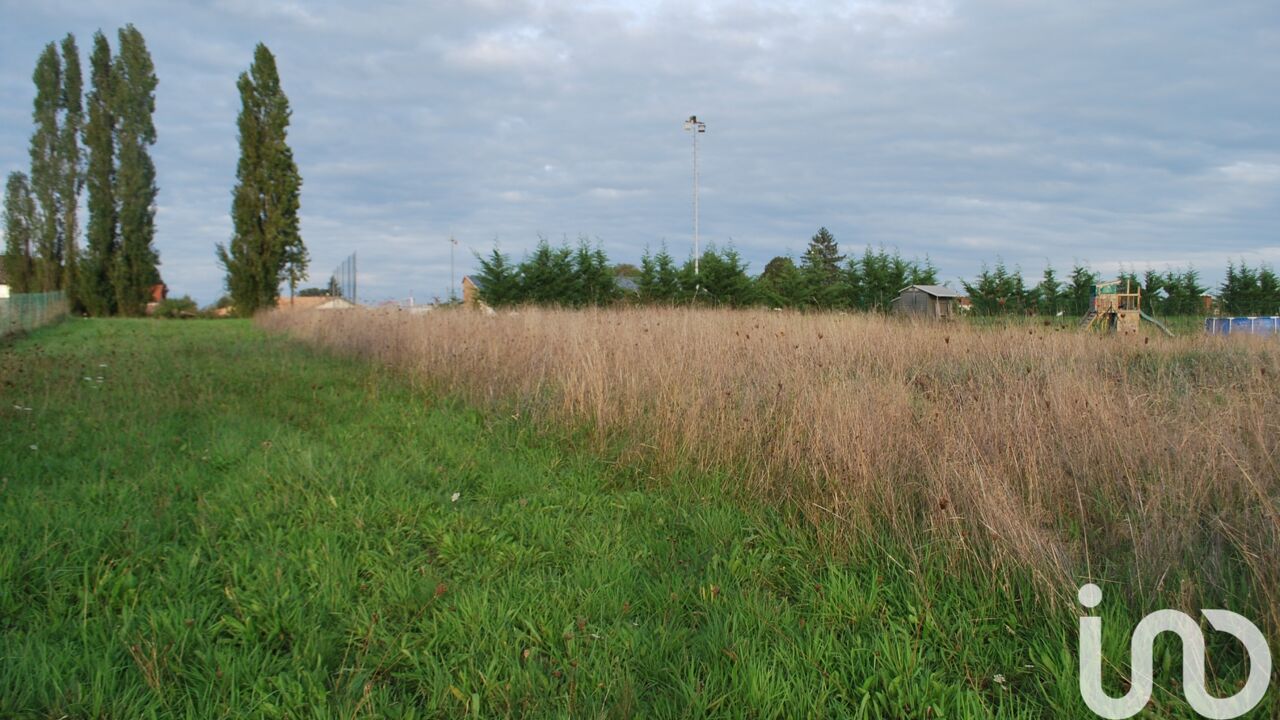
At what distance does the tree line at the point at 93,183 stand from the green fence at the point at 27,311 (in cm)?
1092

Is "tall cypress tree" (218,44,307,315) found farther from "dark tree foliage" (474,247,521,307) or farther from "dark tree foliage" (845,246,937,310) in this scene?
"dark tree foliage" (845,246,937,310)

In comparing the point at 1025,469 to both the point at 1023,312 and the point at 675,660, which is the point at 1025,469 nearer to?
the point at 675,660

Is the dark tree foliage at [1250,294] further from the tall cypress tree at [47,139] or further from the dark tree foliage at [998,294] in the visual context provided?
the tall cypress tree at [47,139]

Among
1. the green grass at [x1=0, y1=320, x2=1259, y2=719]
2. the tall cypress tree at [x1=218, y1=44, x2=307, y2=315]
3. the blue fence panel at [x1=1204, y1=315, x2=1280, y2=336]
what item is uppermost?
the tall cypress tree at [x1=218, y1=44, x2=307, y2=315]

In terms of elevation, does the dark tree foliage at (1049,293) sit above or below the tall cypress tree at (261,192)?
below

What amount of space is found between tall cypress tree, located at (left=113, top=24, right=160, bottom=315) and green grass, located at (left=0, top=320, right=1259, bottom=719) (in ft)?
117

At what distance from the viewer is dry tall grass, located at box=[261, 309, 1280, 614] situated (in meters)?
2.66

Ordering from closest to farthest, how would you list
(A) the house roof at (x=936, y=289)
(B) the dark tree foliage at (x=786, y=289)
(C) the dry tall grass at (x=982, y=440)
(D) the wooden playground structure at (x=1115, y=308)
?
(C) the dry tall grass at (x=982, y=440) < (D) the wooden playground structure at (x=1115, y=308) < (A) the house roof at (x=936, y=289) < (B) the dark tree foliage at (x=786, y=289)

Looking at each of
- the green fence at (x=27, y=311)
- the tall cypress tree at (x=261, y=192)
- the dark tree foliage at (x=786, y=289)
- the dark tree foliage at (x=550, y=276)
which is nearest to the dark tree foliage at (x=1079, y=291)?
the dark tree foliage at (x=786, y=289)

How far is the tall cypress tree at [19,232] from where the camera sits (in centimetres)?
3378

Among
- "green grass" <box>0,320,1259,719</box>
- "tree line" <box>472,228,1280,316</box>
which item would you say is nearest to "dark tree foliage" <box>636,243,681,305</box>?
"tree line" <box>472,228,1280,316</box>

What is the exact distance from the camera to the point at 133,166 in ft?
108

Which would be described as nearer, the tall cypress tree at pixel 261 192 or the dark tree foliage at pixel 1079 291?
the dark tree foliage at pixel 1079 291

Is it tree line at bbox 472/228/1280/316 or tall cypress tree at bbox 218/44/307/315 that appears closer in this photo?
tree line at bbox 472/228/1280/316
